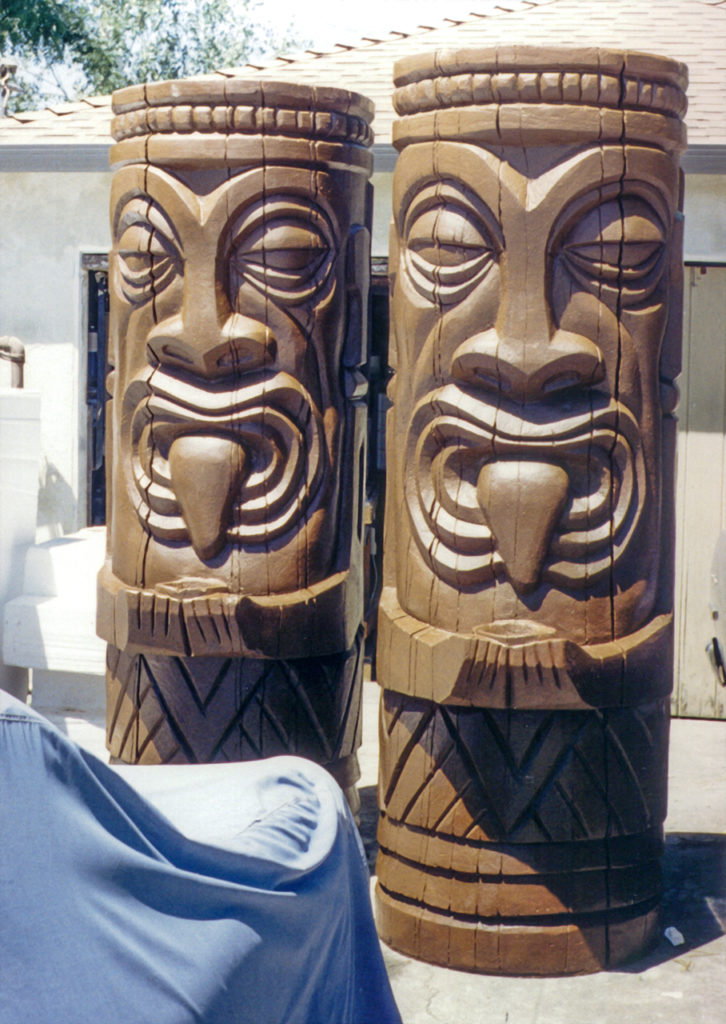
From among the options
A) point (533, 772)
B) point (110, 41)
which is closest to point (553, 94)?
point (533, 772)

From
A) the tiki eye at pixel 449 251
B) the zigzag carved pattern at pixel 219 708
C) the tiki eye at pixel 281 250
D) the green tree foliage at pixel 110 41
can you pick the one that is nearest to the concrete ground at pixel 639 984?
the zigzag carved pattern at pixel 219 708

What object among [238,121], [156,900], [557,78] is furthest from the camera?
[238,121]

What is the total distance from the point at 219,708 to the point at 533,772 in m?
0.94

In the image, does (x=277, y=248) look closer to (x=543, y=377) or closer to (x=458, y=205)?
(x=458, y=205)

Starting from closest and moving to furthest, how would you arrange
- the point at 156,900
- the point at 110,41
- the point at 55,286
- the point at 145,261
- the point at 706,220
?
the point at 156,900 < the point at 145,261 < the point at 706,220 < the point at 55,286 < the point at 110,41

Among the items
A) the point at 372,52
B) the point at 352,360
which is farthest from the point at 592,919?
the point at 372,52

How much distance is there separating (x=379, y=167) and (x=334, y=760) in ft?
11.1

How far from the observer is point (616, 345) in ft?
10.7

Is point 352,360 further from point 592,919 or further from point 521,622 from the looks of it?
point 592,919

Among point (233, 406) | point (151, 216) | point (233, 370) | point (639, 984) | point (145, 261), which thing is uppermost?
point (151, 216)

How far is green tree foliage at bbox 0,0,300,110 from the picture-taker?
65.2ft

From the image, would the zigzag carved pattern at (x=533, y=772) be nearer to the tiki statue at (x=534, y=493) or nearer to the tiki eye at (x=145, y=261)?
the tiki statue at (x=534, y=493)

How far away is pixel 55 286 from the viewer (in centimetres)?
676

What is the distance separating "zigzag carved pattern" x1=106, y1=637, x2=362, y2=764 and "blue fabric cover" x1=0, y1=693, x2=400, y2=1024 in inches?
56.7
